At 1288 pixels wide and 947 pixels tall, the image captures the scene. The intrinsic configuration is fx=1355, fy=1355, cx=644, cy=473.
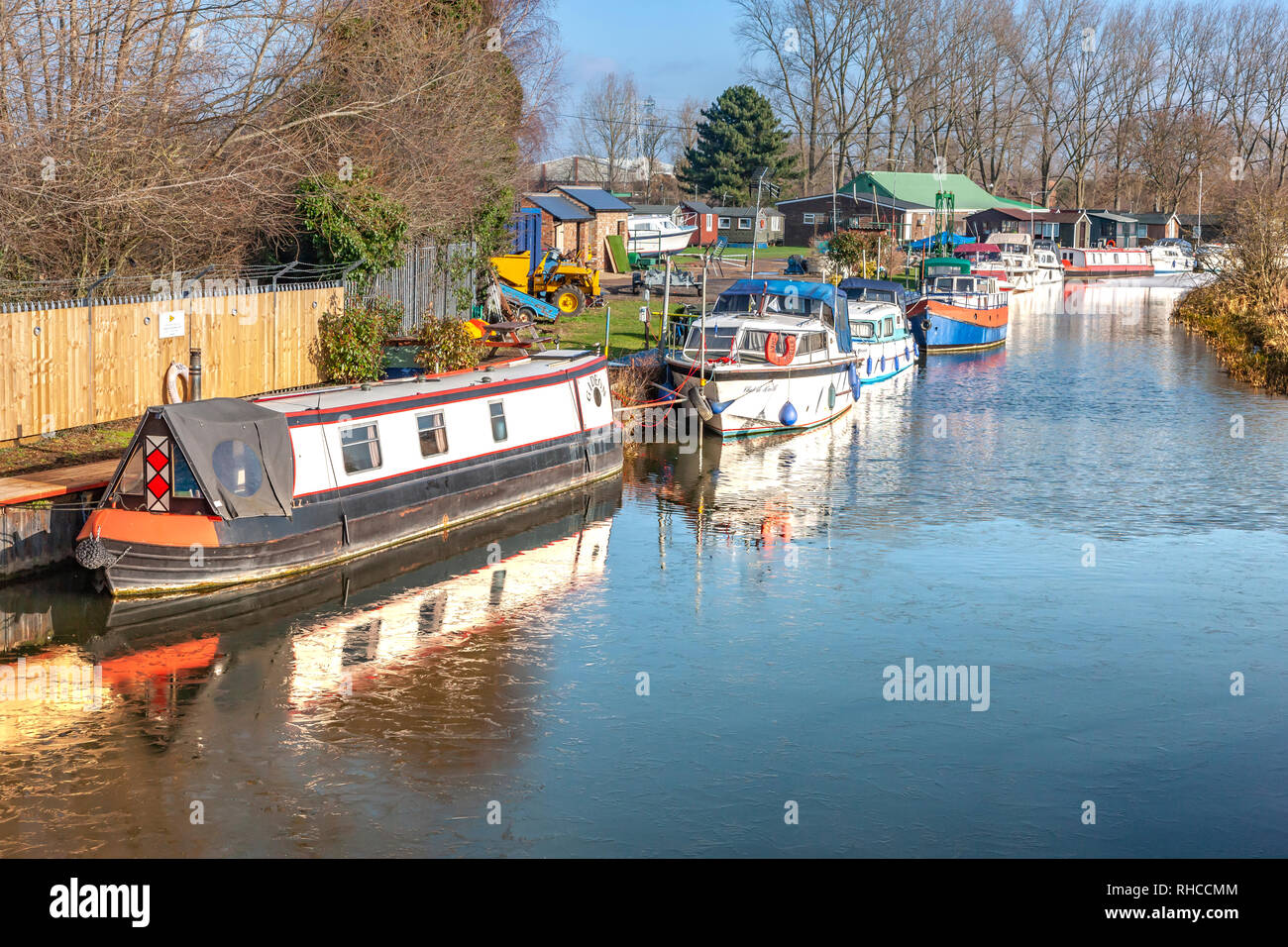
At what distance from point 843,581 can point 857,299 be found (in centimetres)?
2683

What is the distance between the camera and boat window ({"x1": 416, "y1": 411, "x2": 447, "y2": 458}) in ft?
69.1

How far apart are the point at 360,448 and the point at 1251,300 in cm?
4123

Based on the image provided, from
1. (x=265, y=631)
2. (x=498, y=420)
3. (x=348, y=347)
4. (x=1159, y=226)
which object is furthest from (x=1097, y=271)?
(x=265, y=631)

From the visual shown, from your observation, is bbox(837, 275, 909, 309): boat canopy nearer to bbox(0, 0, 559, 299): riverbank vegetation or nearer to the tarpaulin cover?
bbox(0, 0, 559, 299): riverbank vegetation

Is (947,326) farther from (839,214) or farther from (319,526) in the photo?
(839,214)

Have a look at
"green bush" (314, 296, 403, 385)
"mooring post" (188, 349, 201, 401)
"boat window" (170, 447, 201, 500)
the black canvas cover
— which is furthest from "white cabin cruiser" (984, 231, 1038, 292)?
"boat window" (170, 447, 201, 500)

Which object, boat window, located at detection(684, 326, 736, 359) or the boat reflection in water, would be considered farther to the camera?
boat window, located at detection(684, 326, 736, 359)

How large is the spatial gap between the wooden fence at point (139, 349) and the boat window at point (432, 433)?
5.33m

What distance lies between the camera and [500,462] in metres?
22.8

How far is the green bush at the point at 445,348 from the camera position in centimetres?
2858

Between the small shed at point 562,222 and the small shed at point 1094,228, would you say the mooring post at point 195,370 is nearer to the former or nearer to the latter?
the small shed at point 562,222

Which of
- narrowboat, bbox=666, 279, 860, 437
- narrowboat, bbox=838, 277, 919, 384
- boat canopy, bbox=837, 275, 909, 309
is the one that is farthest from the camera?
boat canopy, bbox=837, 275, 909, 309

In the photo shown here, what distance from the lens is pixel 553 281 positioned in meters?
43.3

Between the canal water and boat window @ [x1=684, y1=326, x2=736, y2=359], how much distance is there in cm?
598
